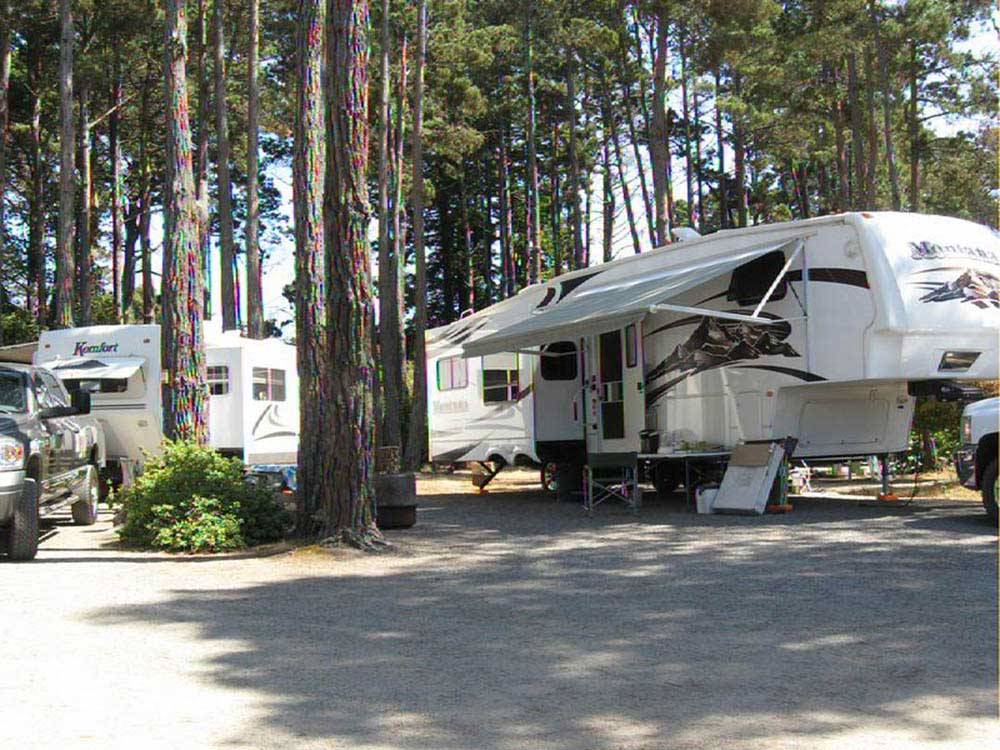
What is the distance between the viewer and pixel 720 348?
525 inches

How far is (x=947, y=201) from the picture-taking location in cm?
4331

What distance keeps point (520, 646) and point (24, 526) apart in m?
5.71

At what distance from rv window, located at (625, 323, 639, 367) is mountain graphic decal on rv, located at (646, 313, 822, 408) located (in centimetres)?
29

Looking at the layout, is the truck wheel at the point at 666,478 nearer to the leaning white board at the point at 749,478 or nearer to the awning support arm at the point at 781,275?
the leaning white board at the point at 749,478

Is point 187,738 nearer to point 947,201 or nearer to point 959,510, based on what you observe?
point 959,510

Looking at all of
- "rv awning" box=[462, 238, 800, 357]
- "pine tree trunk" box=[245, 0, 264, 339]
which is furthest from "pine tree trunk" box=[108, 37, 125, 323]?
"rv awning" box=[462, 238, 800, 357]

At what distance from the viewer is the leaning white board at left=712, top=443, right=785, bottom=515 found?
12.4 m

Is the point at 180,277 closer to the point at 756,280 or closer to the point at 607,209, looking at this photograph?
the point at 756,280

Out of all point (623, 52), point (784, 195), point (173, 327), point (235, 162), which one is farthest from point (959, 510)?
point (784, 195)

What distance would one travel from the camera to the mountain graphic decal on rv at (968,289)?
1175cm

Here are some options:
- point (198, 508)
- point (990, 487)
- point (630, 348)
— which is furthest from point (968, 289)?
point (198, 508)

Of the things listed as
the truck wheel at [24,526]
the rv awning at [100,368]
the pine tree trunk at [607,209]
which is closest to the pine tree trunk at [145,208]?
the pine tree trunk at [607,209]

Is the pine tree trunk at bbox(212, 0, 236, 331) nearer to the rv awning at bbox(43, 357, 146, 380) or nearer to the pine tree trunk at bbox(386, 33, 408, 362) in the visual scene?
the pine tree trunk at bbox(386, 33, 408, 362)

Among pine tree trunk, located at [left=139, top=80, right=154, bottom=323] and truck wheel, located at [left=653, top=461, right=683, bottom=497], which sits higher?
pine tree trunk, located at [left=139, top=80, right=154, bottom=323]
